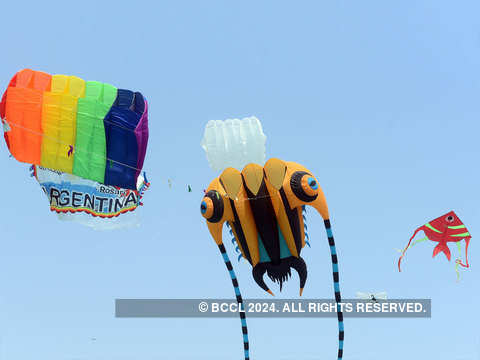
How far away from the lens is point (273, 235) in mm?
25891

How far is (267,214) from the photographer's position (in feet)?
84.3

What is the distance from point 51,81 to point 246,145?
715cm

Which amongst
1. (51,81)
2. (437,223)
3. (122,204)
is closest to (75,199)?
(122,204)

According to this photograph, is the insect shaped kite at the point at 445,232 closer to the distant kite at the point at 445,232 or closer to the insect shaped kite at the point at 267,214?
the distant kite at the point at 445,232

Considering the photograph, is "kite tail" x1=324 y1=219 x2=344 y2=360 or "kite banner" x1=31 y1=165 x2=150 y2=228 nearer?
"kite tail" x1=324 y1=219 x2=344 y2=360

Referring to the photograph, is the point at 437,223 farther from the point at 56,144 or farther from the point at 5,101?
the point at 5,101

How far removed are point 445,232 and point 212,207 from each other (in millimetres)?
7966

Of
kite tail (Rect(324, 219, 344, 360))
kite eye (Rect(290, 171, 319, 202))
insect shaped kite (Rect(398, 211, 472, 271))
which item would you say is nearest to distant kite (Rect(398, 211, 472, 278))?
insect shaped kite (Rect(398, 211, 472, 271))

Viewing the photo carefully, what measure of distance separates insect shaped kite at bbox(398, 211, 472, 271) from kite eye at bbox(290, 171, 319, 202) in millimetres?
4123

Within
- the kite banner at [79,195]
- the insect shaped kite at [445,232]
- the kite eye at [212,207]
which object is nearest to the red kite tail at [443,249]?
the insect shaped kite at [445,232]

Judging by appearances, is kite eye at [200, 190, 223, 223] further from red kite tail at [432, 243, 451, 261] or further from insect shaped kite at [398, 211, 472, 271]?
red kite tail at [432, 243, 451, 261]

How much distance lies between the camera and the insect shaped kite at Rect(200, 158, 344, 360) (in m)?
25.2

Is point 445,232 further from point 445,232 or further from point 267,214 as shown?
point 267,214

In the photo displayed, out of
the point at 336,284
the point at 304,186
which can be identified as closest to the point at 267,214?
the point at 304,186
